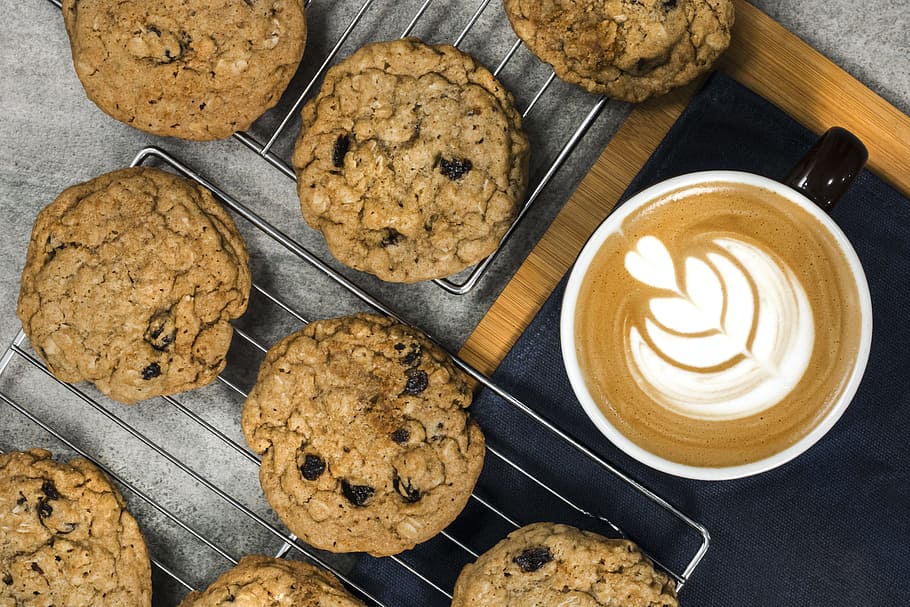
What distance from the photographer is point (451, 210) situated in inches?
57.1

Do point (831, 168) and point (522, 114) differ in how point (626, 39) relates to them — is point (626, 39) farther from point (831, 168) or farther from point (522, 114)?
point (831, 168)

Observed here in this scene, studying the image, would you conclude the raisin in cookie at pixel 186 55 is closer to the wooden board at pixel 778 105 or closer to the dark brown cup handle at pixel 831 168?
the wooden board at pixel 778 105

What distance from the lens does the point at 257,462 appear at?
5.44 feet

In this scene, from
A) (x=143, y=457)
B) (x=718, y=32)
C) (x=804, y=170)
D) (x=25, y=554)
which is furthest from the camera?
(x=143, y=457)

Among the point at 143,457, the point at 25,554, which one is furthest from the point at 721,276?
the point at 25,554

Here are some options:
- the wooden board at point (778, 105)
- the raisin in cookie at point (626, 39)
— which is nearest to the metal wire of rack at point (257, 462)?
the wooden board at point (778, 105)

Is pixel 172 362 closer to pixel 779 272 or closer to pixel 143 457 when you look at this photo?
pixel 143 457

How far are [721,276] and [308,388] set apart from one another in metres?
0.72

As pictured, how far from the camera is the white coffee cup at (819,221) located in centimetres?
120

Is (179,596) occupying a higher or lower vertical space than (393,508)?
lower

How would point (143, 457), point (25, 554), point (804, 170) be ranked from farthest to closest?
point (143, 457) < point (25, 554) < point (804, 170)

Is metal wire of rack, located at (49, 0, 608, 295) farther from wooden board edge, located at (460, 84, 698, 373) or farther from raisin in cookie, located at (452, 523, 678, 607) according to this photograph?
raisin in cookie, located at (452, 523, 678, 607)

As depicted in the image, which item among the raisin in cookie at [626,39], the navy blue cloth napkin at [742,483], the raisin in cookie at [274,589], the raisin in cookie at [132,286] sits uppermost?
the raisin in cookie at [626,39]

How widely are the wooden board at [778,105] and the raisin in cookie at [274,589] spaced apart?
30.7 inches
